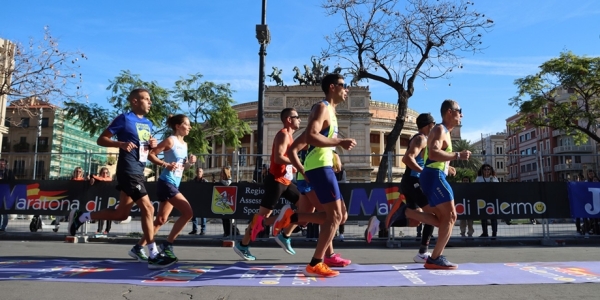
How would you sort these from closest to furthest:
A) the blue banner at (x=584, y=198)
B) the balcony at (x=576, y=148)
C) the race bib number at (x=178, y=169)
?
the race bib number at (x=178, y=169), the blue banner at (x=584, y=198), the balcony at (x=576, y=148)

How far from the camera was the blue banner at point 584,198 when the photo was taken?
10148 mm

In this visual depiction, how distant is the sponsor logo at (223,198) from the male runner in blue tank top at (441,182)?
5776 mm

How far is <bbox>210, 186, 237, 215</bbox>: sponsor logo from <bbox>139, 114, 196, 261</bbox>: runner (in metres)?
4.37

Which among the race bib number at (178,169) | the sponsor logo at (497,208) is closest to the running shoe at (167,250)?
the race bib number at (178,169)

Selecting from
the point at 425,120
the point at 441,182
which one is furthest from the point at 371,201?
the point at 441,182

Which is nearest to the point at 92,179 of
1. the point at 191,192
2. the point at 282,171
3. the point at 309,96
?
the point at 191,192

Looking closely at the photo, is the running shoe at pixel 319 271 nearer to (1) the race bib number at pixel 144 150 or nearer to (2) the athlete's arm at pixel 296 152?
(2) the athlete's arm at pixel 296 152

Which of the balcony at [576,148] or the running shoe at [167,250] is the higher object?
the balcony at [576,148]

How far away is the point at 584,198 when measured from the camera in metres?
10.2

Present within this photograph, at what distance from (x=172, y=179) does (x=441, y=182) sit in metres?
3.20

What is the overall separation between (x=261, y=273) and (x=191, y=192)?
585 centimetres

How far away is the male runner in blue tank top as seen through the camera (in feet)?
16.4

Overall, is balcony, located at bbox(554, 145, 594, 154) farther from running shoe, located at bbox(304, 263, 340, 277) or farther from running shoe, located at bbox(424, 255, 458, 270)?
running shoe, located at bbox(304, 263, 340, 277)

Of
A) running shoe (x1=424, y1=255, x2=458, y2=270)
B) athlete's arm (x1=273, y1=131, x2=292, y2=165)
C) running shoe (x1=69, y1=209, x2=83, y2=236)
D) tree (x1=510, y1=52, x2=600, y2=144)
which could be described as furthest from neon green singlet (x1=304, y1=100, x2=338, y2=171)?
tree (x1=510, y1=52, x2=600, y2=144)
